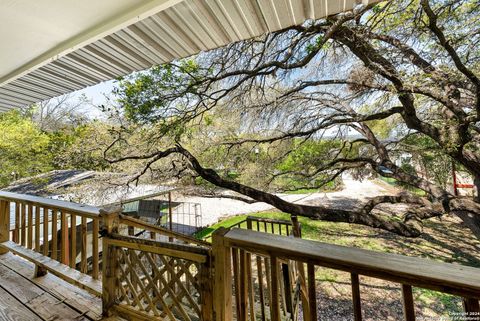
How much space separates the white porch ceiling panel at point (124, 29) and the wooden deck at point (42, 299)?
199 centimetres

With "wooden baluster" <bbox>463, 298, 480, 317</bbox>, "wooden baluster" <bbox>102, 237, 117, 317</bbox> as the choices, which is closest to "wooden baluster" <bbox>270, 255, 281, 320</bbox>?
"wooden baluster" <bbox>463, 298, 480, 317</bbox>

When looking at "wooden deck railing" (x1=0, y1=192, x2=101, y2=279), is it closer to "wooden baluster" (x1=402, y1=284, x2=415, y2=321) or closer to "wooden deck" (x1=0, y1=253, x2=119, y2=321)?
"wooden deck" (x1=0, y1=253, x2=119, y2=321)

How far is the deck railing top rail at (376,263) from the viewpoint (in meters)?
0.66

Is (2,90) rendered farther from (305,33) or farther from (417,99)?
(417,99)

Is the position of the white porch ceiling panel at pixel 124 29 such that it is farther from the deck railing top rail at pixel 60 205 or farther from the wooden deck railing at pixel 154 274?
the wooden deck railing at pixel 154 274

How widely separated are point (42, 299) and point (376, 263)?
8.53 ft

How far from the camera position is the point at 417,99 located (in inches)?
160

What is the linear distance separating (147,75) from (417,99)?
5.06m

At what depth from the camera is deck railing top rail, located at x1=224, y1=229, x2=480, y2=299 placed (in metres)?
0.66

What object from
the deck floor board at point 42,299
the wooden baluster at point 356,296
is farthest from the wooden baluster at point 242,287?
the deck floor board at point 42,299

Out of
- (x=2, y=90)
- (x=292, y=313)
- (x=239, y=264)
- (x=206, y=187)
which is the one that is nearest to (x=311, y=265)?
(x=239, y=264)

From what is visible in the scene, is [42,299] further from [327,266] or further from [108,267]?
[327,266]

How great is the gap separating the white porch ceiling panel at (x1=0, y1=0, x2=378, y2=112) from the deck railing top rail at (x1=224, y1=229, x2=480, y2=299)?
1268 millimetres

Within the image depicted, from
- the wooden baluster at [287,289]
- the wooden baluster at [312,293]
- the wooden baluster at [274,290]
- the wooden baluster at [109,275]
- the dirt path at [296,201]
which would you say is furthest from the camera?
the dirt path at [296,201]
